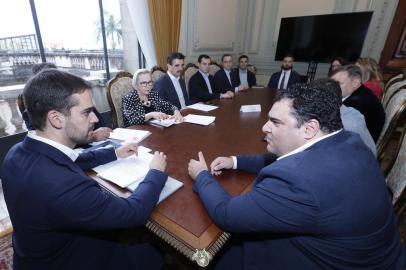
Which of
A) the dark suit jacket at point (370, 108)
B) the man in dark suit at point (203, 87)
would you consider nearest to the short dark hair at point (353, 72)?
the dark suit jacket at point (370, 108)

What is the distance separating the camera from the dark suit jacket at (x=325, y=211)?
0.60m

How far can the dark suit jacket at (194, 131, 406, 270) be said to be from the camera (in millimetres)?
596

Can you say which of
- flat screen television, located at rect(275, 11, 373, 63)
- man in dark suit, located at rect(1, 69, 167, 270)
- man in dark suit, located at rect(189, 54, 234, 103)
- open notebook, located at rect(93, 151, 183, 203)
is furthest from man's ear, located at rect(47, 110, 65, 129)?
flat screen television, located at rect(275, 11, 373, 63)

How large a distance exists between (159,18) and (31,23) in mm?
1628

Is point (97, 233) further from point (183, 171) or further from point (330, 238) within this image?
point (330, 238)

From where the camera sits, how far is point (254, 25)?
5.22 metres

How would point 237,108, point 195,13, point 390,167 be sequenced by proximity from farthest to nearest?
1. point 195,13
2. point 237,108
3. point 390,167

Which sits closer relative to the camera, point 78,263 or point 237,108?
point 78,263

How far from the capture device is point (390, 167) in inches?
53.1

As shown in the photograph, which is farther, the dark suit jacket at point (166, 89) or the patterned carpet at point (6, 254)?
the dark suit jacket at point (166, 89)

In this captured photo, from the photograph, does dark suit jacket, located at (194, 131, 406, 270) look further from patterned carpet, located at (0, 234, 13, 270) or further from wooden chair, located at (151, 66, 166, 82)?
wooden chair, located at (151, 66, 166, 82)

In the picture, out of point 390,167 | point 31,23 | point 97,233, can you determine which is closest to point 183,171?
point 97,233

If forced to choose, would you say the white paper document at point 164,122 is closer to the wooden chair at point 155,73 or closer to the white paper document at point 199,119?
the white paper document at point 199,119

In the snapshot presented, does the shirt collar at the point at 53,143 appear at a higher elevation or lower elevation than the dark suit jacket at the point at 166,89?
higher
